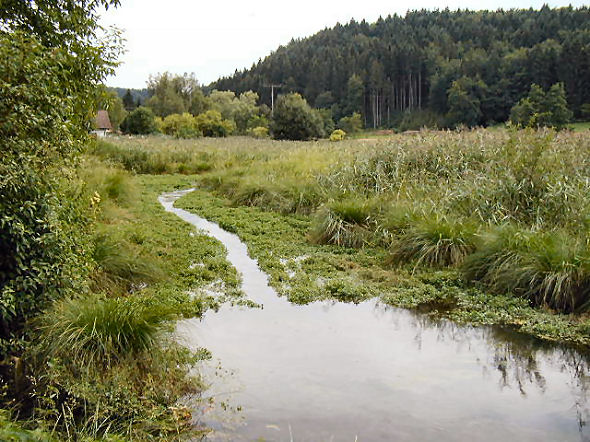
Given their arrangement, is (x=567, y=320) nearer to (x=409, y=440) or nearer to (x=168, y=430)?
(x=409, y=440)

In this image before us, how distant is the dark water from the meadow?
0.57 m

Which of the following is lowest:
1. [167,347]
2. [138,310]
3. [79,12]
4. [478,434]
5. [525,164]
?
[478,434]

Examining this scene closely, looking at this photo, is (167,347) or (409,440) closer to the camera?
(409,440)

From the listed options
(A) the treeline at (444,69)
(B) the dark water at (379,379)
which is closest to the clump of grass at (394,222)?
(B) the dark water at (379,379)

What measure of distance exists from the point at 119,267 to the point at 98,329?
277 cm

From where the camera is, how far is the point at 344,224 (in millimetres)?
10031

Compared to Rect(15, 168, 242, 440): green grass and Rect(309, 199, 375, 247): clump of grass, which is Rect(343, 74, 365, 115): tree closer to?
Rect(309, 199, 375, 247): clump of grass

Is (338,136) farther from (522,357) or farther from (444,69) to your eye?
(522,357)

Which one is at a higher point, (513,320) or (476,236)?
(476,236)

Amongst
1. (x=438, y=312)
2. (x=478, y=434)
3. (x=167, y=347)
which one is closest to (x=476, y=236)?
(x=438, y=312)

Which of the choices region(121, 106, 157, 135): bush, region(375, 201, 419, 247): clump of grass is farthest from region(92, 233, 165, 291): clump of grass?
region(121, 106, 157, 135): bush

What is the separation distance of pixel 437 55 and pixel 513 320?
8431cm

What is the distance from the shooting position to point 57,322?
4.38 metres

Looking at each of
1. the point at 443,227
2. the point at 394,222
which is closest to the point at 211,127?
the point at 394,222
